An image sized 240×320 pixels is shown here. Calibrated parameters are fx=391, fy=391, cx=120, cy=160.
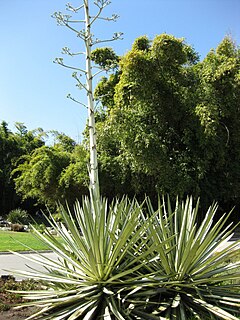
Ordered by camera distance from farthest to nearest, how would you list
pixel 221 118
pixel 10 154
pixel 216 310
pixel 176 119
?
pixel 10 154 → pixel 221 118 → pixel 176 119 → pixel 216 310

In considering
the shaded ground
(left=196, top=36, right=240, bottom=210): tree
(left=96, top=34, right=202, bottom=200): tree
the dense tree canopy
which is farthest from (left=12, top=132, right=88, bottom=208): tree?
the shaded ground

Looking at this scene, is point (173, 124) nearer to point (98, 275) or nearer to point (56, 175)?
point (56, 175)

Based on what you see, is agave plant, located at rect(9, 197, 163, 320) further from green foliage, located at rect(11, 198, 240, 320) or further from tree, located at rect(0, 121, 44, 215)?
tree, located at rect(0, 121, 44, 215)

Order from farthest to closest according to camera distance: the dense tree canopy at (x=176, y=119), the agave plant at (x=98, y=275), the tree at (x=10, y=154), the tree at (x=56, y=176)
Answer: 1. the tree at (x=10, y=154)
2. the tree at (x=56, y=176)
3. the dense tree canopy at (x=176, y=119)
4. the agave plant at (x=98, y=275)

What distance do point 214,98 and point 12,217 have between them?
1398 cm

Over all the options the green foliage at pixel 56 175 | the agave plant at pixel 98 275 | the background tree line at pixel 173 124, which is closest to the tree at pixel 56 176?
the green foliage at pixel 56 175

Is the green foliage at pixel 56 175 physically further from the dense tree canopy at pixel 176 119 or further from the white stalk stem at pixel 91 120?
the white stalk stem at pixel 91 120

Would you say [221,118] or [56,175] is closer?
[221,118]

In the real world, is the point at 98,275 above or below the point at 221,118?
below

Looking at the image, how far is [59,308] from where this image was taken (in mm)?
3604

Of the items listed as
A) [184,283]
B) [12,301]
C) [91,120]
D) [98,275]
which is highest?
[91,120]

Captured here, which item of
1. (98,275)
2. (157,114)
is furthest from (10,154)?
(98,275)

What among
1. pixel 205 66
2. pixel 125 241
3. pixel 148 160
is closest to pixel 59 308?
pixel 125 241

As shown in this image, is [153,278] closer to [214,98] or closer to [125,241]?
[125,241]
